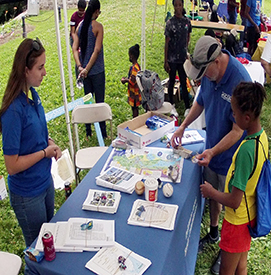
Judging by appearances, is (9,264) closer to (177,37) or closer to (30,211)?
(30,211)

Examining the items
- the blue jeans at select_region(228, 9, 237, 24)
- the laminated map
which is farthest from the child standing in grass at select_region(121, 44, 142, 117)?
the blue jeans at select_region(228, 9, 237, 24)

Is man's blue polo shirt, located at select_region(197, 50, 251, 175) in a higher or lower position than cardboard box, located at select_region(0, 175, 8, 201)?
higher

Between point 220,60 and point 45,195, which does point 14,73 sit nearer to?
point 45,195

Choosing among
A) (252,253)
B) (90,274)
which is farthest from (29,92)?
(252,253)

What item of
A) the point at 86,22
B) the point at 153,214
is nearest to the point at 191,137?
the point at 153,214

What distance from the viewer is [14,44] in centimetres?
939

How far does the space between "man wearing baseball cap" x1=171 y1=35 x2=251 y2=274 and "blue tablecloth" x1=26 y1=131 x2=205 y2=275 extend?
0.20 meters

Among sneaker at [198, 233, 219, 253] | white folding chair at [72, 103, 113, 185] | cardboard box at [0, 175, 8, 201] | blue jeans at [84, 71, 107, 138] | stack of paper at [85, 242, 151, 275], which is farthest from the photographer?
blue jeans at [84, 71, 107, 138]

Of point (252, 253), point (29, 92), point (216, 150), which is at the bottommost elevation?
point (252, 253)

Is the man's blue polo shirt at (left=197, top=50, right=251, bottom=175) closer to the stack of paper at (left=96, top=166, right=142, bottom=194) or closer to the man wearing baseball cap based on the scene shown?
the man wearing baseball cap

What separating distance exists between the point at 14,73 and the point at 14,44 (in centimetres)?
861

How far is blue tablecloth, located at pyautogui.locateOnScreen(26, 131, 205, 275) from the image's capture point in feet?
5.22

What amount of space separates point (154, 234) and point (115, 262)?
298mm

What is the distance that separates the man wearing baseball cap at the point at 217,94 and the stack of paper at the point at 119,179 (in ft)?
1.70
